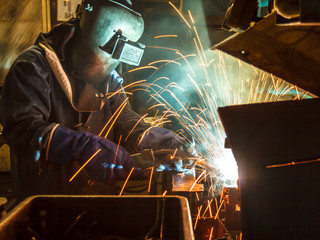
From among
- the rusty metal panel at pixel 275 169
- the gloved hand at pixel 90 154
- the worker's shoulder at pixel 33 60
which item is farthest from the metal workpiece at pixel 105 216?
the worker's shoulder at pixel 33 60

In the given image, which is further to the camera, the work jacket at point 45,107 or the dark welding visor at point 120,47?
the dark welding visor at point 120,47

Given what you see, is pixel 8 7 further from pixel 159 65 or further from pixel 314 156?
pixel 314 156

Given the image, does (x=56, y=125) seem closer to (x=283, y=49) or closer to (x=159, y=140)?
(x=159, y=140)

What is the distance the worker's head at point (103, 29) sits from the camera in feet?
7.79

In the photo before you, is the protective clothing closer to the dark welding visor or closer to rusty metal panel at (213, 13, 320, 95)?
the dark welding visor

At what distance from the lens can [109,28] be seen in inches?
94.3

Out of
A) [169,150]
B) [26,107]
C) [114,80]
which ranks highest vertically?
[114,80]

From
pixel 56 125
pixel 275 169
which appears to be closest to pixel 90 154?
pixel 56 125

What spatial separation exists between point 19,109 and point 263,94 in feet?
10.4

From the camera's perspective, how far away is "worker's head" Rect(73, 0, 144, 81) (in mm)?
2373

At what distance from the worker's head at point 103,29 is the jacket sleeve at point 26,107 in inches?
17.7

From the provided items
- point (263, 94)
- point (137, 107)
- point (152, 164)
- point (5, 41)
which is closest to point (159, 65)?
point (137, 107)

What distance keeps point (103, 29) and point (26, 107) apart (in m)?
0.98

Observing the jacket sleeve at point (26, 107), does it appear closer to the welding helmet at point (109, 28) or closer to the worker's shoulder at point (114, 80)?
the welding helmet at point (109, 28)
